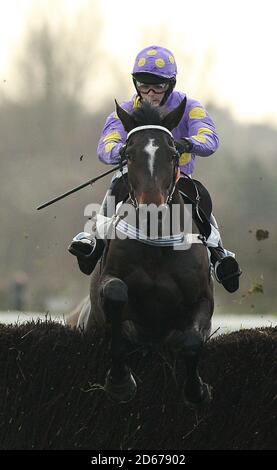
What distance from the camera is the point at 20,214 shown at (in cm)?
2636

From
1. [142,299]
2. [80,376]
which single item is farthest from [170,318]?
[80,376]

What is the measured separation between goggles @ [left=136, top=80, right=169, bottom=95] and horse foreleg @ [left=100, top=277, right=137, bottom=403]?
4.81 feet

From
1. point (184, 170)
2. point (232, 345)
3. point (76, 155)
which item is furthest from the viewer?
point (76, 155)

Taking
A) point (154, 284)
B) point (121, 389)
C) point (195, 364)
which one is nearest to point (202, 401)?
point (195, 364)

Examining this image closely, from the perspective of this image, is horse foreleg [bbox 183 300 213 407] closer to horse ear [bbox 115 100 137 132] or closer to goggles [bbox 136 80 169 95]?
horse ear [bbox 115 100 137 132]

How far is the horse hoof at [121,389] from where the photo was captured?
21.5ft

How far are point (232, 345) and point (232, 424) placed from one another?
1.76ft

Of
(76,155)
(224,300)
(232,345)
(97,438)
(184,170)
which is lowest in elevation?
(224,300)

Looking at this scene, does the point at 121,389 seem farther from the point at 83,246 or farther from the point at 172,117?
the point at 172,117

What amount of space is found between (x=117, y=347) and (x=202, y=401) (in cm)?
67

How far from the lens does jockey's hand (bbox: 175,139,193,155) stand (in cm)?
673

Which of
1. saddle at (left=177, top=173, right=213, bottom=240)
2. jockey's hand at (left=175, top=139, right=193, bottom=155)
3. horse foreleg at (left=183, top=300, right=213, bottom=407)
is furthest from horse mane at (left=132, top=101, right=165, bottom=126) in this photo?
horse foreleg at (left=183, top=300, right=213, bottom=407)

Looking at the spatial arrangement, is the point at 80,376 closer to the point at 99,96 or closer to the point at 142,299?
the point at 142,299

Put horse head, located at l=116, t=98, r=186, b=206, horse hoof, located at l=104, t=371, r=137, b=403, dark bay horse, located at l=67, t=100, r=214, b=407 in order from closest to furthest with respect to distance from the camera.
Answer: horse head, located at l=116, t=98, r=186, b=206 < dark bay horse, located at l=67, t=100, r=214, b=407 < horse hoof, located at l=104, t=371, r=137, b=403
